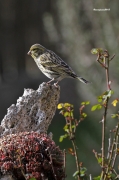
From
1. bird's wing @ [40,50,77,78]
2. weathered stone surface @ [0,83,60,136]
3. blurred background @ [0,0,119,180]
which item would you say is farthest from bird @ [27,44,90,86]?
blurred background @ [0,0,119,180]

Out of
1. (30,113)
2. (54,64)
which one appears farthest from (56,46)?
(30,113)

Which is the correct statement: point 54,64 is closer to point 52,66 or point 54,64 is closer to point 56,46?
point 52,66

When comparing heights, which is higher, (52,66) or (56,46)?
(56,46)

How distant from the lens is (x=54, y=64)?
17.5ft

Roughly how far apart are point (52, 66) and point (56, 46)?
6759mm

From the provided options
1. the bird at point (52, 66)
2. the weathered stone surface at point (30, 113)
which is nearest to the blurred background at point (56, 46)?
the bird at point (52, 66)

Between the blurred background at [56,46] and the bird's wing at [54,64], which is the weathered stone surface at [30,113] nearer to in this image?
the bird's wing at [54,64]

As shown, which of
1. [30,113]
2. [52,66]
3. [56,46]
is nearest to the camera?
[30,113]

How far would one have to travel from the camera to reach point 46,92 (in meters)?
4.10

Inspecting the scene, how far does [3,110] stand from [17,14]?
91.5 inches

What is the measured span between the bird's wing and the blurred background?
161cm

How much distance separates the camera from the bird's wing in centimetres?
523

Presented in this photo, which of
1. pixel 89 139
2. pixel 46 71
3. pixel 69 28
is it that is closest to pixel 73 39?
pixel 69 28

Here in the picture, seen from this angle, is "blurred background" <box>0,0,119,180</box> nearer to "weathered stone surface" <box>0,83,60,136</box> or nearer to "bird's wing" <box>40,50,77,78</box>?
"bird's wing" <box>40,50,77,78</box>
